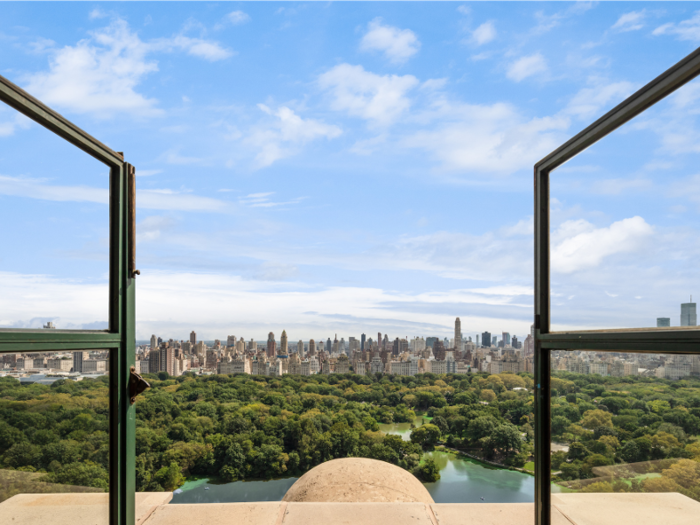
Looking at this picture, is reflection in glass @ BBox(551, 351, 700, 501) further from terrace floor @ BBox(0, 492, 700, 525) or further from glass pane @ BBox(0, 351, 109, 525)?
glass pane @ BBox(0, 351, 109, 525)

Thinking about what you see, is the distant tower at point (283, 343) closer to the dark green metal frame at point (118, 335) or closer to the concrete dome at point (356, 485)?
the concrete dome at point (356, 485)

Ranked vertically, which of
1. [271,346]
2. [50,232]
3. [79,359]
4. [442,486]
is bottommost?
[442,486]

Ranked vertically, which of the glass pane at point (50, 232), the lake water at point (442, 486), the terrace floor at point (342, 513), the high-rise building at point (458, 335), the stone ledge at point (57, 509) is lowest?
the lake water at point (442, 486)

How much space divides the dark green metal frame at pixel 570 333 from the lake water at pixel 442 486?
22934 millimetres

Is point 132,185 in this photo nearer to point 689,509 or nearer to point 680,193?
point 680,193

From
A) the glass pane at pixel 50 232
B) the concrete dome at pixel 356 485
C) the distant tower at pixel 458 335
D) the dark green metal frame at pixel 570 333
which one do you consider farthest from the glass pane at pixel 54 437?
the distant tower at pixel 458 335

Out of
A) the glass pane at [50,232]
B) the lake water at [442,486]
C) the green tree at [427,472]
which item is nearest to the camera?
the glass pane at [50,232]

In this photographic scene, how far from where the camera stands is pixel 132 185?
117 cm

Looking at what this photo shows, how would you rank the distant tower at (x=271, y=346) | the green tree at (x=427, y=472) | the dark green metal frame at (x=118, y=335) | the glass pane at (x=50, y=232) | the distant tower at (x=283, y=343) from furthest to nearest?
the distant tower at (x=283, y=343) < the distant tower at (x=271, y=346) < the green tree at (x=427, y=472) < the dark green metal frame at (x=118, y=335) < the glass pane at (x=50, y=232)

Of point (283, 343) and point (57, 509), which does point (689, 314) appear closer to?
point (57, 509)

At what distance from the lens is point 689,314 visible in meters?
0.79

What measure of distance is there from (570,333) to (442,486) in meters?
25.2

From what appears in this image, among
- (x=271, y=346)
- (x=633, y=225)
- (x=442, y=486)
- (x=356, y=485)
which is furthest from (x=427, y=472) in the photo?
(x=633, y=225)

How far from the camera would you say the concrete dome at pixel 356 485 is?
261cm
